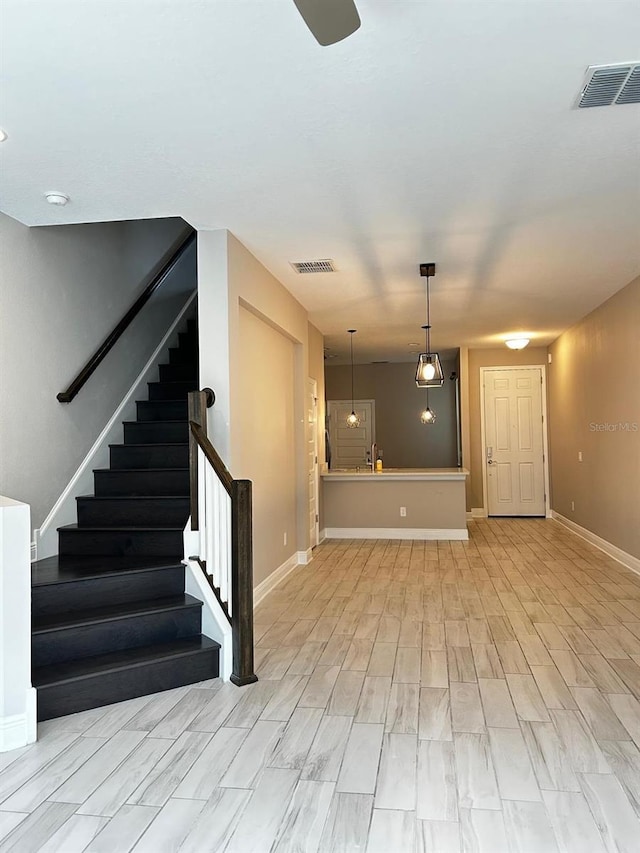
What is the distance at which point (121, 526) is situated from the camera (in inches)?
176

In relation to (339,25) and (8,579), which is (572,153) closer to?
(339,25)

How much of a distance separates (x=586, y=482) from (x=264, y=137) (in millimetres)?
6349

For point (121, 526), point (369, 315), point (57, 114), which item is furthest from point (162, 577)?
point (369, 315)

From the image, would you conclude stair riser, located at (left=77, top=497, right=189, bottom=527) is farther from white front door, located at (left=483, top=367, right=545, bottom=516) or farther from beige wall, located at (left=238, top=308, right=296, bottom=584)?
white front door, located at (left=483, top=367, right=545, bottom=516)

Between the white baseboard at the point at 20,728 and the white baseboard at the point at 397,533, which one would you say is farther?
the white baseboard at the point at 397,533

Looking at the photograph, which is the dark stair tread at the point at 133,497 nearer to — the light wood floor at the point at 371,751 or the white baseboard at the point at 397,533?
the light wood floor at the point at 371,751

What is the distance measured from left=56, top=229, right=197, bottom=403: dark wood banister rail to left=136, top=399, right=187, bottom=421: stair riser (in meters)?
0.72

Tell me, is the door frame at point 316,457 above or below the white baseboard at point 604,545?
above

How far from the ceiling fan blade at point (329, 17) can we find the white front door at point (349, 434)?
10.5 m

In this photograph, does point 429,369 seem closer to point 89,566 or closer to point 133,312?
point 133,312

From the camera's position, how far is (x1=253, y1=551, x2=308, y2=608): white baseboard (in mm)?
5196

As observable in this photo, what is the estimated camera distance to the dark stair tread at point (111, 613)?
330cm

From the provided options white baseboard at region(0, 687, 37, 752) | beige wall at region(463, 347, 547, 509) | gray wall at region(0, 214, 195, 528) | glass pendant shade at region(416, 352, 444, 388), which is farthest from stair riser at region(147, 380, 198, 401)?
beige wall at region(463, 347, 547, 509)

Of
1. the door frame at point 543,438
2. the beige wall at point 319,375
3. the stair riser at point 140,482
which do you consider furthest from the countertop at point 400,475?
the stair riser at point 140,482
